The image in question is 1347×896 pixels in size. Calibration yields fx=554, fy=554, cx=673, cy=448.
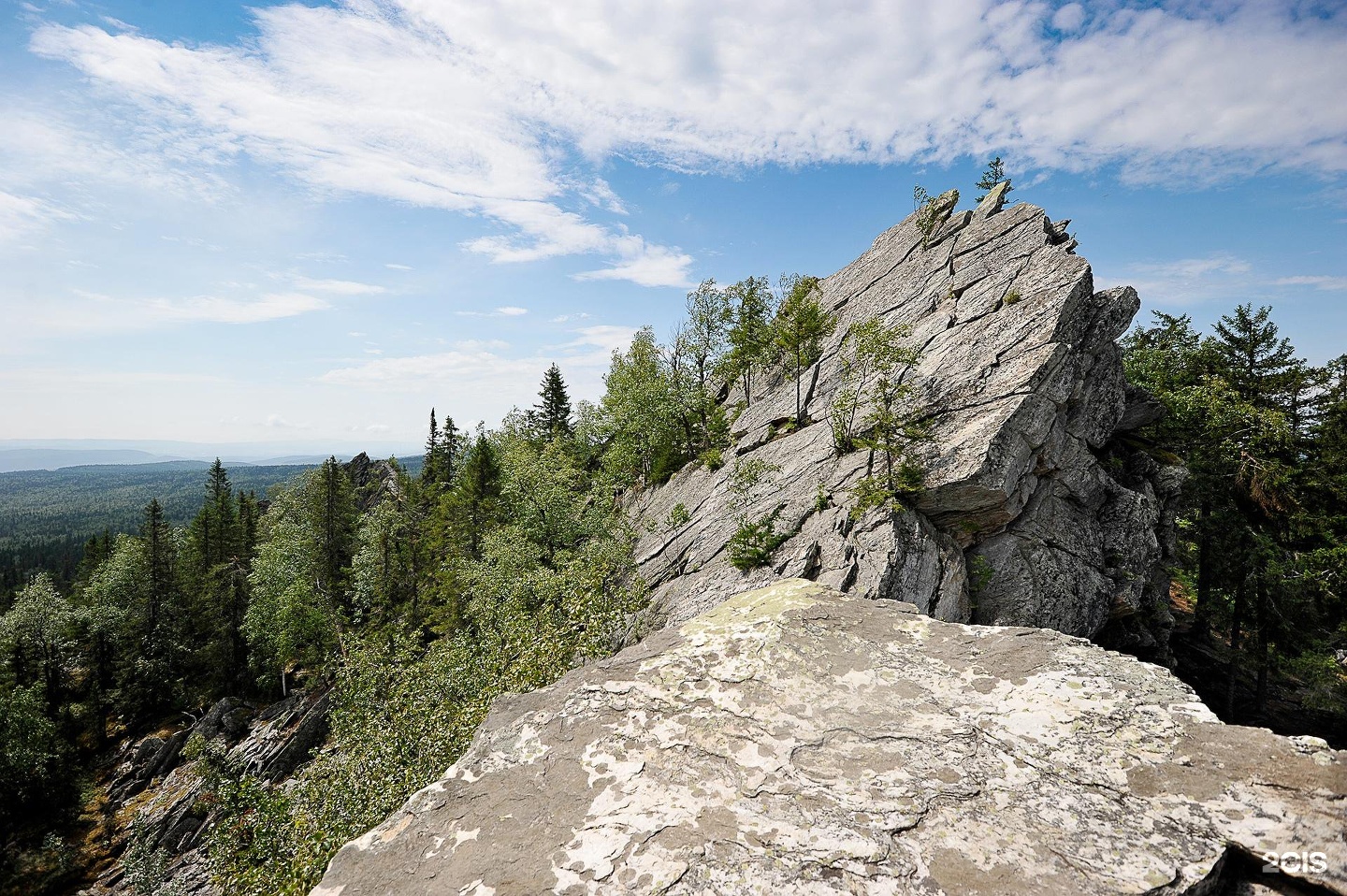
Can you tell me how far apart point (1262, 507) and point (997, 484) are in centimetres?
2097

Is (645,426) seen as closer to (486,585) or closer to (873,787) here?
(486,585)

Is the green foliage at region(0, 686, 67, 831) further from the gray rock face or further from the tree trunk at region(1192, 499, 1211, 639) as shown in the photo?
the tree trunk at region(1192, 499, 1211, 639)

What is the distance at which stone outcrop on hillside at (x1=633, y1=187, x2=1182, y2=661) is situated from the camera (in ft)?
53.5

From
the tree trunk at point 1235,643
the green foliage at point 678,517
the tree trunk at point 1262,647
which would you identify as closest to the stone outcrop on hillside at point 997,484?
the green foliage at point 678,517

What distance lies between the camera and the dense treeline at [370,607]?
46.8ft

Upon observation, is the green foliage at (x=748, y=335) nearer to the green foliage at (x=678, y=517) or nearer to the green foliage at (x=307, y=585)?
the green foliage at (x=678, y=517)

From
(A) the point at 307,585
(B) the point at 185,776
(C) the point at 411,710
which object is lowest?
(B) the point at 185,776

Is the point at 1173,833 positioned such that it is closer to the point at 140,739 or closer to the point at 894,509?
the point at 894,509

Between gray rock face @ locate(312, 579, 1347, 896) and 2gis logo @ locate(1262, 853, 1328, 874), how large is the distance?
17 mm

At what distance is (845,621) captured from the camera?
7.94 metres

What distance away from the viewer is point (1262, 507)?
26344 mm

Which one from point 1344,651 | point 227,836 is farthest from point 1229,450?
point 227,836

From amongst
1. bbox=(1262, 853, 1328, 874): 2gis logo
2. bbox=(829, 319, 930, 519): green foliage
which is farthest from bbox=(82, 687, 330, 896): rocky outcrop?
bbox=(1262, 853, 1328, 874): 2gis logo

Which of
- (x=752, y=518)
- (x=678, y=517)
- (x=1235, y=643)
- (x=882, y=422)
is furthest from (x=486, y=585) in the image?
(x=1235, y=643)
